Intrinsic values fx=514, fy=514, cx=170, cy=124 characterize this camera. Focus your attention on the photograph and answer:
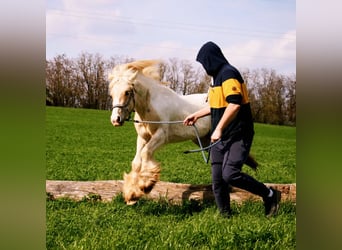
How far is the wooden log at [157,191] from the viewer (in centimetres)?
279

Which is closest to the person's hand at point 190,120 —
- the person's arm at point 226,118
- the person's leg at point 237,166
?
the person's arm at point 226,118

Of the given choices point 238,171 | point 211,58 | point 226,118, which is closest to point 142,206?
point 238,171

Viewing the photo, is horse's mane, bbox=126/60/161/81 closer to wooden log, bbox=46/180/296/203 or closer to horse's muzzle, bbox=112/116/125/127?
horse's muzzle, bbox=112/116/125/127

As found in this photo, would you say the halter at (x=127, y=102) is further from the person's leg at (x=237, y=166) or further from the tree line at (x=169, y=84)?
the person's leg at (x=237, y=166)

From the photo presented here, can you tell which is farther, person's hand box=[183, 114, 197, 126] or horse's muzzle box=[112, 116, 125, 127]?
person's hand box=[183, 114, 197, 126]

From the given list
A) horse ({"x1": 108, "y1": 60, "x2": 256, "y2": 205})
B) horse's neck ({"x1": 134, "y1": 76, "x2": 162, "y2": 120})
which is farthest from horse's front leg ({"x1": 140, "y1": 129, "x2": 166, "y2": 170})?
horse's neck ({"x1": 134, "y1": 76, "x2": 162, "y2": 120})

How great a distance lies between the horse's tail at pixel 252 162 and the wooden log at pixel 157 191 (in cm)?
14

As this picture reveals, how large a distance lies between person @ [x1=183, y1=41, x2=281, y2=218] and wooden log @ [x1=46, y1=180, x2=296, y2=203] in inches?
4.1

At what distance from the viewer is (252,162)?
112 inches

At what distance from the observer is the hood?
2.66 m

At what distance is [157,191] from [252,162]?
1.81 feet
